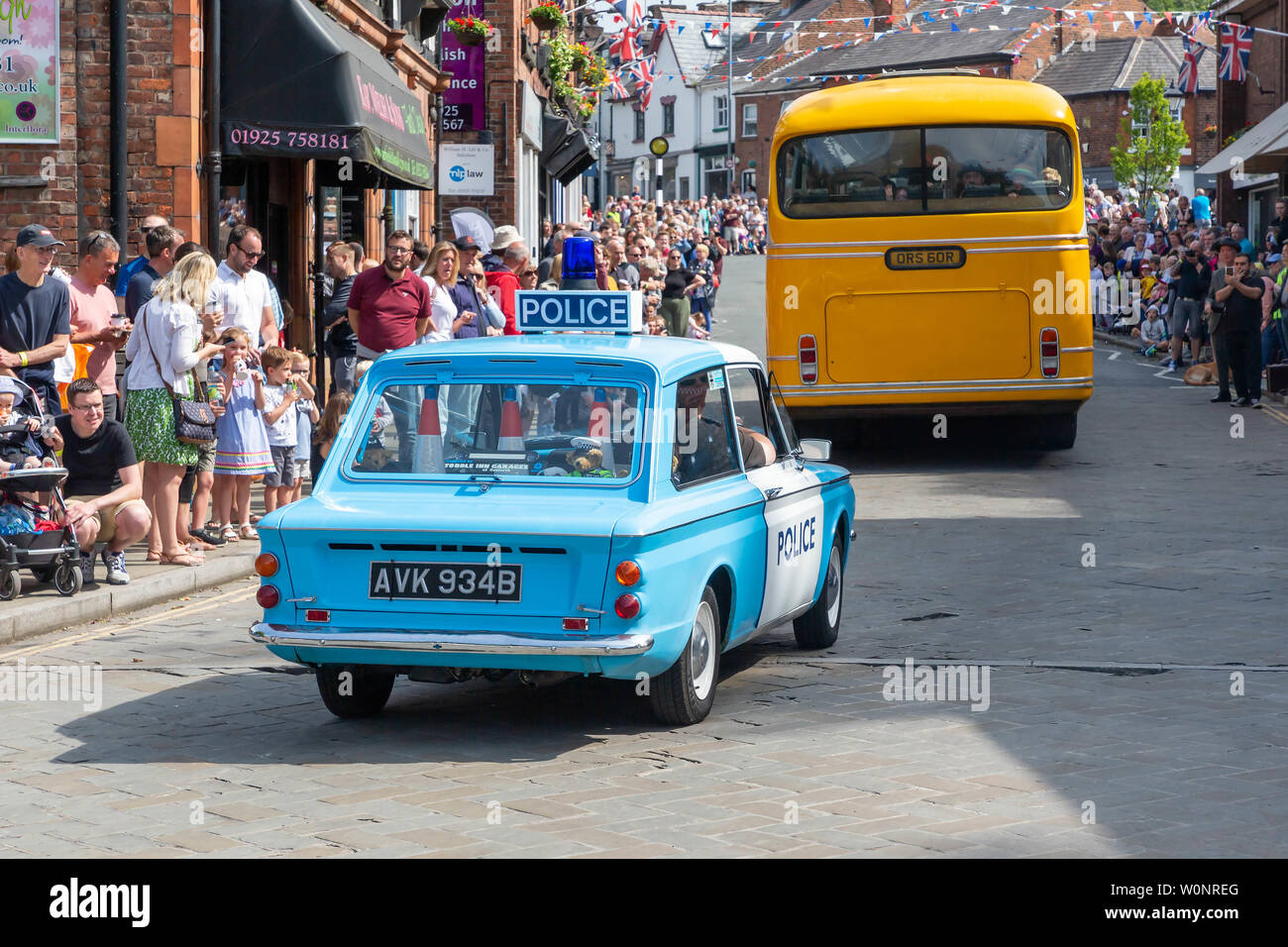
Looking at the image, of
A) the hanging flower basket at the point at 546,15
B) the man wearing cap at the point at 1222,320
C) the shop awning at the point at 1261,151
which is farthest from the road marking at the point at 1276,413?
the hanging flower basket at the point at 546,15

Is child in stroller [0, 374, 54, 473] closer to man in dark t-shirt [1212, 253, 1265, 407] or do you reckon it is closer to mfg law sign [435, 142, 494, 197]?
man in dark t-shirt [1212, 253, 1265, 407]

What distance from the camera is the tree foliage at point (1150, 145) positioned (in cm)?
6750

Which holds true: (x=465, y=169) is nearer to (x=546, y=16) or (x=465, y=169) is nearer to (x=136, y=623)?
(x=546, y=16)

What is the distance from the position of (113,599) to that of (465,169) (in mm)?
19255

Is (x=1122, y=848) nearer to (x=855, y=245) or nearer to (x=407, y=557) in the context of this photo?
(x=407, y=557)

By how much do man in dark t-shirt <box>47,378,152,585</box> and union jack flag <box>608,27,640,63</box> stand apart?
36884 mm

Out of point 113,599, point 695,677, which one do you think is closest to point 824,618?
point 695,677

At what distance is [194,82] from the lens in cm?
1580

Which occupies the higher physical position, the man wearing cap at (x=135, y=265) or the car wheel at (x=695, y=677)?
the man wearing cap at (x=135, y=265)

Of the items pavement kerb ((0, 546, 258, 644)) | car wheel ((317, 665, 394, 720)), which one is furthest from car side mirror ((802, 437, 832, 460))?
pavement kerb ((0, 546, 258, 644))

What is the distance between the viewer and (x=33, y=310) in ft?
36.9

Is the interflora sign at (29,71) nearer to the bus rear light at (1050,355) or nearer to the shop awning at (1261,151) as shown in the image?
the bus rear light at (1050,355)

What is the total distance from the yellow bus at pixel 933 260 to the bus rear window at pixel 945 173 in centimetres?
1

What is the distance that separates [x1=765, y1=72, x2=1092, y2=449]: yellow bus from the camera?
16.4 metres
